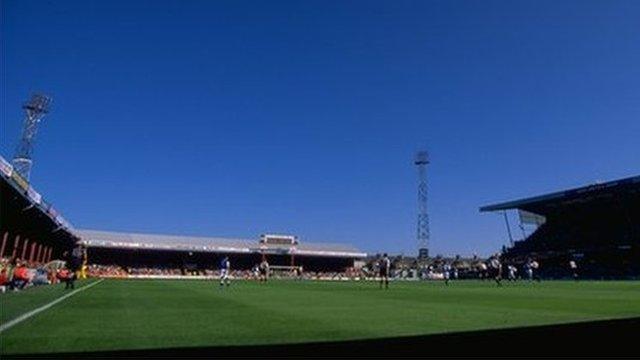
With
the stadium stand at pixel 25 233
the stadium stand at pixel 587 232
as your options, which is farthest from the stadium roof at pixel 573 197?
the stadium stand at pixel 25 233

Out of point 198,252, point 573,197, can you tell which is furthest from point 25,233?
point 573,197

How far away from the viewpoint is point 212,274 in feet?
277

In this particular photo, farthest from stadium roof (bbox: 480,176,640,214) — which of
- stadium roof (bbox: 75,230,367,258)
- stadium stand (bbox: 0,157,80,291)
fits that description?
stadium stand (bbox: 0,157,80,291)

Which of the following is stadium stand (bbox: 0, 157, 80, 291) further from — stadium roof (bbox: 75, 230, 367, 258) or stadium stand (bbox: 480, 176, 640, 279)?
stadium stand (bbox: 480, 176, 640, 279)

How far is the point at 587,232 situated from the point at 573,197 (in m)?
5.19

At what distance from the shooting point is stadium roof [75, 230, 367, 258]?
84.6m

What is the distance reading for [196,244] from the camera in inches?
3691

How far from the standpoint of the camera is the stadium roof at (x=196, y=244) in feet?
277

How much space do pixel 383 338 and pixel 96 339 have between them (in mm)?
3750

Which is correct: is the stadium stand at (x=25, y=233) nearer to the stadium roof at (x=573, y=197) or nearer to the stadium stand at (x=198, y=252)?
the stadium stand at (x=198, y=252)

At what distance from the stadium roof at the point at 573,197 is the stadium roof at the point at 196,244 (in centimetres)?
3011

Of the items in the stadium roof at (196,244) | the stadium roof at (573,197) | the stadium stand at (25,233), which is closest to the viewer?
the stadium stand at (25,233)

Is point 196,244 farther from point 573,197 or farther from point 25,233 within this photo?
point 573,197

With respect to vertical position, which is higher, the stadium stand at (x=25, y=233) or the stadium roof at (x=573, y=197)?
the stadium roof at (x=573, y=197)
